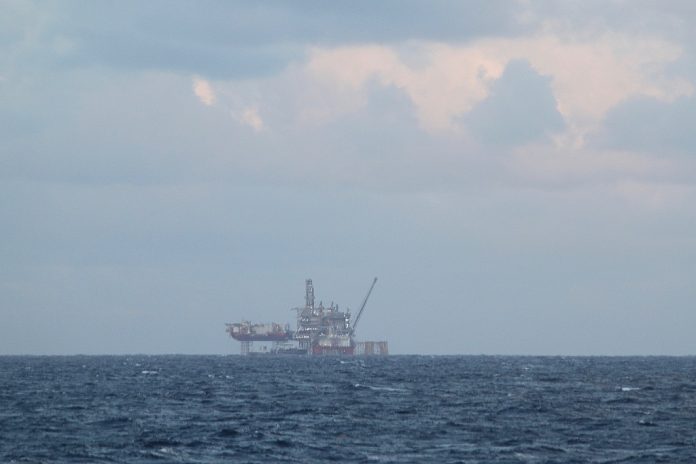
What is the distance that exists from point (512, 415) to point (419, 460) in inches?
881

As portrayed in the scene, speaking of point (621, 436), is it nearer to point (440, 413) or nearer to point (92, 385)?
A: point (440, 413)

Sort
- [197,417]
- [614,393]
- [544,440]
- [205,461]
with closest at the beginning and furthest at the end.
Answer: [205,461] < [544,440] < [197,417] < [614,393]

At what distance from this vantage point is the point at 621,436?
190 feet

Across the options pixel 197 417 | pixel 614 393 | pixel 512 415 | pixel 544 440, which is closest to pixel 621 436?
pixel 544 440

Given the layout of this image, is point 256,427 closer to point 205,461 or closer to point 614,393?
point 205,461

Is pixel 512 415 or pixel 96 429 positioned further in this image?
pixel 512 415

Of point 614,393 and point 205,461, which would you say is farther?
point 614,393

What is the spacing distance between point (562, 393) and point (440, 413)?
25.4 m

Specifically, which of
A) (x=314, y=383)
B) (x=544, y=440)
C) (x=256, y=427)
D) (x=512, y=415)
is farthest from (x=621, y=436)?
(x=314, y=383)

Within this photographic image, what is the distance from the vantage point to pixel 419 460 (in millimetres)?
49000

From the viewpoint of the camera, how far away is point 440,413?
237 feet

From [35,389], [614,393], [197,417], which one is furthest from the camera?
[35,389]

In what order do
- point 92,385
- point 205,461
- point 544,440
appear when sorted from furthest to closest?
point 92,385 → point 544,440 → point 205,461

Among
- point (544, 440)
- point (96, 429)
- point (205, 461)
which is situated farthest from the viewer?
point (96, 429)
